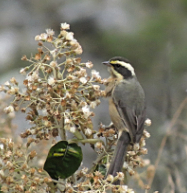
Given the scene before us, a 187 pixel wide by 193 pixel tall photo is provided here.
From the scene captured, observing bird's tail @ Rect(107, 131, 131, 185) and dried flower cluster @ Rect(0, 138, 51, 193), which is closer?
dried flower cluster @ Rect(0, 138, 51, 193)

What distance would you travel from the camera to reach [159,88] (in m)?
4.75

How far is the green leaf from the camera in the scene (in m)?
1.54

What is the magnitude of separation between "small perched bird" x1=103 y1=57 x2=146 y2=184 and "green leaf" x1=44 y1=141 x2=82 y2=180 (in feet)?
0.60

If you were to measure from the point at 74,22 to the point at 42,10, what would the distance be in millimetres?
778

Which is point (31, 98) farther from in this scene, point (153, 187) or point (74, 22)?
point (74, 22)

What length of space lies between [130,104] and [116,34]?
11.5 ft

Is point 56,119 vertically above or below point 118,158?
above

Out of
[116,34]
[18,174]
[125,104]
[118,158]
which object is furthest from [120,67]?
[116,34]

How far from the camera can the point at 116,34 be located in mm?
5617

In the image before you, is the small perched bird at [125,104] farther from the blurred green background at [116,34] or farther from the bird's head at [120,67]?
the blurred green background at [116,34]

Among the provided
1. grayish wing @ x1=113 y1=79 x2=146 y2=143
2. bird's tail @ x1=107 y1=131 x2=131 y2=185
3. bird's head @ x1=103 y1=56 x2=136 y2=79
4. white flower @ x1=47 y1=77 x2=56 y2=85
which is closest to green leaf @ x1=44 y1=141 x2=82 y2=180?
bird's tail @ x1=107 y1=131 x2=131 y2=185

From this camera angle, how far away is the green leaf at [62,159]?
5.05 feet

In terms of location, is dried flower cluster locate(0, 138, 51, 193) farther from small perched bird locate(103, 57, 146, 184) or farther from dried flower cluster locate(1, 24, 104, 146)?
small perched bird locate(103, 57, 146, 184)

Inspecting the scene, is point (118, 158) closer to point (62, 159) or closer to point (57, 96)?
point (62, 159)
